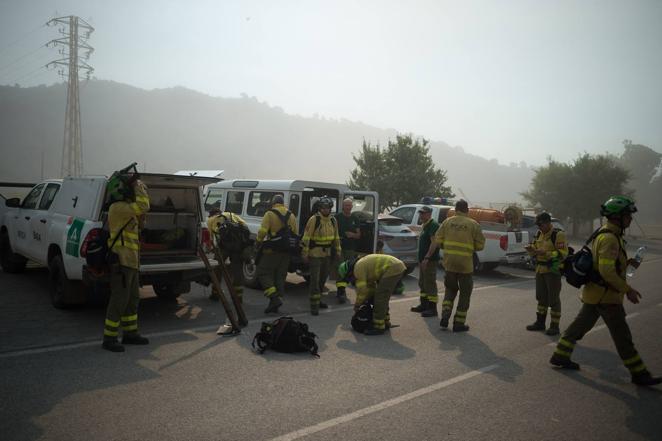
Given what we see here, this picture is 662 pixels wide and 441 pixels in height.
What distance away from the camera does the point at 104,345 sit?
A: 5.44 m

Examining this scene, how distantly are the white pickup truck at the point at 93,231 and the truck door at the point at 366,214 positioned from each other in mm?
3480

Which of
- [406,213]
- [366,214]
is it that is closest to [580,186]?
[406,213]

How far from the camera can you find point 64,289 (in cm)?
682

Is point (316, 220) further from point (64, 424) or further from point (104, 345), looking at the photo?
point (64, 424)

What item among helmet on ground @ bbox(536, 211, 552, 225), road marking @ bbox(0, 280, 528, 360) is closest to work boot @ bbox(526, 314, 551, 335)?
helmet on ground @ bbox(536, 211, 552, 225)

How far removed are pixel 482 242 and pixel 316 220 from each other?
2.72m

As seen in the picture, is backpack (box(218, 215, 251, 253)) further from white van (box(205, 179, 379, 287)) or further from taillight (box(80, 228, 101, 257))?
taillight (box(80, 228, 101, 257))

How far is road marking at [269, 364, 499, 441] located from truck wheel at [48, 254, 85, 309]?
4.75 m

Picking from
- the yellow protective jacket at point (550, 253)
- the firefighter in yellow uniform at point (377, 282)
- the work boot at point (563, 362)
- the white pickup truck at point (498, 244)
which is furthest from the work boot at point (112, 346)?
the white pickup truck at point (498, 244)

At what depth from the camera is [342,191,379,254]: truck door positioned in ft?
31.9

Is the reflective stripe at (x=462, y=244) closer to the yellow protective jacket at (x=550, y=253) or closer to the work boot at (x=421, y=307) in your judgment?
the yellow protective jacket at (x=550, y=253)

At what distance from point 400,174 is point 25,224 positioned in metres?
26.7

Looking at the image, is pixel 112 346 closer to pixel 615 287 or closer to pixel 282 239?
pixel 282 239

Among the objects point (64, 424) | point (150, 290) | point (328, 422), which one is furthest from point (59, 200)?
point (328, 422)
